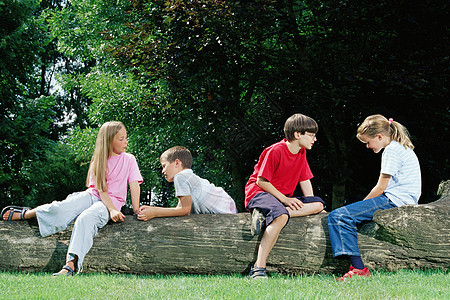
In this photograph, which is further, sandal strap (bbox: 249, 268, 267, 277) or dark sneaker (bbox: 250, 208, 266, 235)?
dark sneaker (bbox: 250, 208, 266, 235)

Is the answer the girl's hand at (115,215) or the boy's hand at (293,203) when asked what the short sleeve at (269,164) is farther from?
the girl's hand at (115,215)

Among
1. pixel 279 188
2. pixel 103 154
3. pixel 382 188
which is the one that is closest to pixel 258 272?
pixel 279 188

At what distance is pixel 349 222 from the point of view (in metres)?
4.94

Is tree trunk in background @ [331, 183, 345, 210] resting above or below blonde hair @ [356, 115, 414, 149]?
below

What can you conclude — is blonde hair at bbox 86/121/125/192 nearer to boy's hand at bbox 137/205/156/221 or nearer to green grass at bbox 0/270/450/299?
boy's hand at bbox 137/205/156/221

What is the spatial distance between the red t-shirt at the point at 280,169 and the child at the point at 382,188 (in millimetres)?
720

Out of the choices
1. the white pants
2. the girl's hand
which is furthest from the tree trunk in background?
the white pants

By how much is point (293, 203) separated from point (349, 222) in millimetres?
650

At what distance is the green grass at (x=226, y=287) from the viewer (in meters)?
3.84

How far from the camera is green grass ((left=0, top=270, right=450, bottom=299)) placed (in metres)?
3.84

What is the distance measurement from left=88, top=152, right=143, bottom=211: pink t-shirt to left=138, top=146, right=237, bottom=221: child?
421 millimetres

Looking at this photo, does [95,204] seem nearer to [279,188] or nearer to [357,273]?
[279,188]

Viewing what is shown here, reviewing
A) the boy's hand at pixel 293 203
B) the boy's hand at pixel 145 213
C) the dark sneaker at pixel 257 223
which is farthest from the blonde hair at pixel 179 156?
the boy's hand at pixel 293 203

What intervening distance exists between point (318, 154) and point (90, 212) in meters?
6.77
